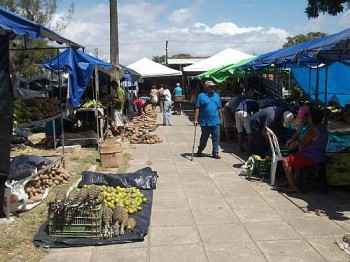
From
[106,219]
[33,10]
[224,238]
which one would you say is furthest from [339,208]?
[33,10]

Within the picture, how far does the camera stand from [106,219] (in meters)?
4.99

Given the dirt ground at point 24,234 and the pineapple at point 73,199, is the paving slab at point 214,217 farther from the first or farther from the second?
the dirt ground at point 24,234

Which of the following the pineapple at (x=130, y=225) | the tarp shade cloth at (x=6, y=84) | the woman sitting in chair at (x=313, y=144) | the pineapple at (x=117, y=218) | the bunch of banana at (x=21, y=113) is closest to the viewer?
the pineapple at (x=117, y=218)

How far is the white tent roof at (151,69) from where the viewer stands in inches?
980

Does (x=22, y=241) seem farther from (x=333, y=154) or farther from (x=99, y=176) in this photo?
(x=333, y=154)

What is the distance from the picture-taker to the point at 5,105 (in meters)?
5.41

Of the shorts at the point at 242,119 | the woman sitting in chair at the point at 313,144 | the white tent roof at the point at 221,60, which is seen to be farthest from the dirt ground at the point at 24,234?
the white tent roof at the point at 221,60

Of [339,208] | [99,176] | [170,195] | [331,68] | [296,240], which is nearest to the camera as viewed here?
[296,240]

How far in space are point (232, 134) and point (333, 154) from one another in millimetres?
6139

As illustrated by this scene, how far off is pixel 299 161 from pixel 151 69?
19776mm

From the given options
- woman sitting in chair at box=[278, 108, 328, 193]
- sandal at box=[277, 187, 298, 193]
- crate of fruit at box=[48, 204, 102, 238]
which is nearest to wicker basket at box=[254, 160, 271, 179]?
sandal at box=[277, 187, 298, 193]

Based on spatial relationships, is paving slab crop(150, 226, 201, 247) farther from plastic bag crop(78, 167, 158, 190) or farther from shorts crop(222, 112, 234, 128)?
shorts crop(222, 112, 234, 128)

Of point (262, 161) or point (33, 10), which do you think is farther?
point (33, 10)

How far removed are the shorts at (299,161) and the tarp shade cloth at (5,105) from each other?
4.43m
